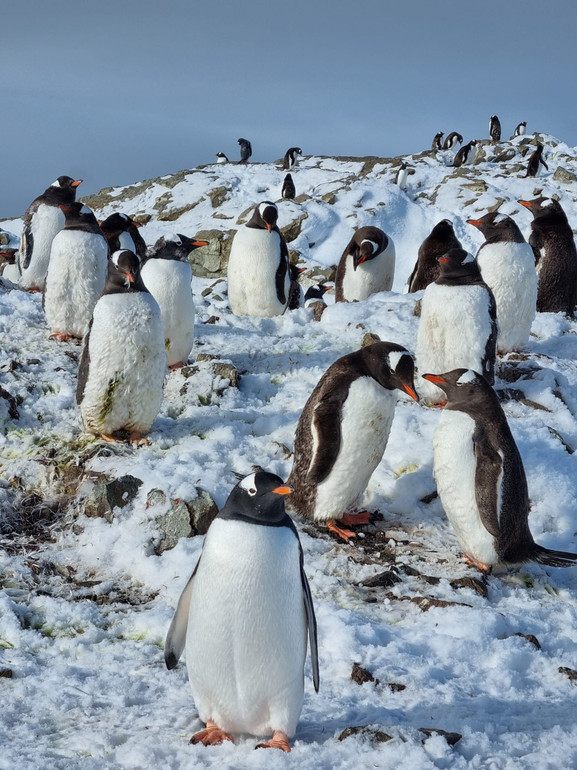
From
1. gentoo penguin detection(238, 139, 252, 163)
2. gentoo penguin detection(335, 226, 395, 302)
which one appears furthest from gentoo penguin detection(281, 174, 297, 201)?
gentoo penguin detection(335, 226, 395, 302)

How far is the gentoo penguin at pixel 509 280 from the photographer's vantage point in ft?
25.7

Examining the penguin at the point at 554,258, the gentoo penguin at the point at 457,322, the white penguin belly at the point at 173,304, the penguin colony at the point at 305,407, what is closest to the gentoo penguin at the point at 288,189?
the penguin colony at the point at 305,407

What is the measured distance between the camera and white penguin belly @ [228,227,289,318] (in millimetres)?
9969

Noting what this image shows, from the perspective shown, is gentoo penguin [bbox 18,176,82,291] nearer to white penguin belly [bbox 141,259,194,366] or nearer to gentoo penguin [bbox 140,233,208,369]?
gentoo penguin [bbox 140,233,208,369]

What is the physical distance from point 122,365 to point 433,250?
5381 mm

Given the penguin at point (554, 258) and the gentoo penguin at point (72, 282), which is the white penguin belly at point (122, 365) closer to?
the gentoo penguin at point (72, 282)

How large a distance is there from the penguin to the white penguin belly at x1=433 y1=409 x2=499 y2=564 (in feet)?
20.3

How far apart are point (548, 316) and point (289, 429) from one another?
15.5ft

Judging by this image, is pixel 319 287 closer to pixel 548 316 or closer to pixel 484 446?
pixel 548 316

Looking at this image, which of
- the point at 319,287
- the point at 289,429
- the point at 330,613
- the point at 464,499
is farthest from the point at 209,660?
the point at 319,287

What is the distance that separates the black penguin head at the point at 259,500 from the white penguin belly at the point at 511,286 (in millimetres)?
5481

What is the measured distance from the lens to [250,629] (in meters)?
2.87

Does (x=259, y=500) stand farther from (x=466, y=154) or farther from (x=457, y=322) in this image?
A: (x=466, y=154)

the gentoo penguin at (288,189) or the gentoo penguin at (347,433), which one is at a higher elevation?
the gentoo penguin at (288,189)
